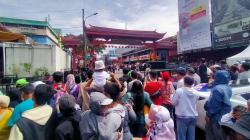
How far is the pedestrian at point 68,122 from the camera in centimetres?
304

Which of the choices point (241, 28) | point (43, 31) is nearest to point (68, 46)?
point (43, 31)

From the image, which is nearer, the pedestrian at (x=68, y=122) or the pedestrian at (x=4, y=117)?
the pedestrian at (x=68, y=122)

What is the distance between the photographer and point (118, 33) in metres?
36.2

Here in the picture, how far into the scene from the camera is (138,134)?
4.54 metres

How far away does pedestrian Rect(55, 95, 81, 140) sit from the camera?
304 centimetres

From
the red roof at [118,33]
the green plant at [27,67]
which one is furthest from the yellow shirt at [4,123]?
the red roof at [118,33]

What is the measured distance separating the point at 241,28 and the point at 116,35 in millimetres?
15419

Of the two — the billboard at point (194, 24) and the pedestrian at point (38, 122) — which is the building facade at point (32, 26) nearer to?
the billboard at point (194, 24)

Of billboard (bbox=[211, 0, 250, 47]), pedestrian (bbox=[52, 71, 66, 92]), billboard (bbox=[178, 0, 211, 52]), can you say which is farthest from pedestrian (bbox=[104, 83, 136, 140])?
billboard (bbox=[211, 0, 250, 47])

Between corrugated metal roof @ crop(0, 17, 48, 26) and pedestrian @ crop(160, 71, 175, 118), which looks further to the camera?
corrugated metal roof @ crop(0, 17, 48, 26)

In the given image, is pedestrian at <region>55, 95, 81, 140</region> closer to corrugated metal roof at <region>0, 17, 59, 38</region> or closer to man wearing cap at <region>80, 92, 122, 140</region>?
man wearing cap at <region>80, 92, 122, 140</region>

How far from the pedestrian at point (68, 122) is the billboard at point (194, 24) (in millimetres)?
24721

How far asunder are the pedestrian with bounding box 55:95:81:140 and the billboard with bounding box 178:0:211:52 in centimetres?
2472

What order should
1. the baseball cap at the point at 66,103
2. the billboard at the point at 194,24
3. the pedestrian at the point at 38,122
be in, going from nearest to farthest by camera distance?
the pedestrian at the point at 38,122 → the baseball cap at the point at 66,103 → the billboard at the point at 194,24
